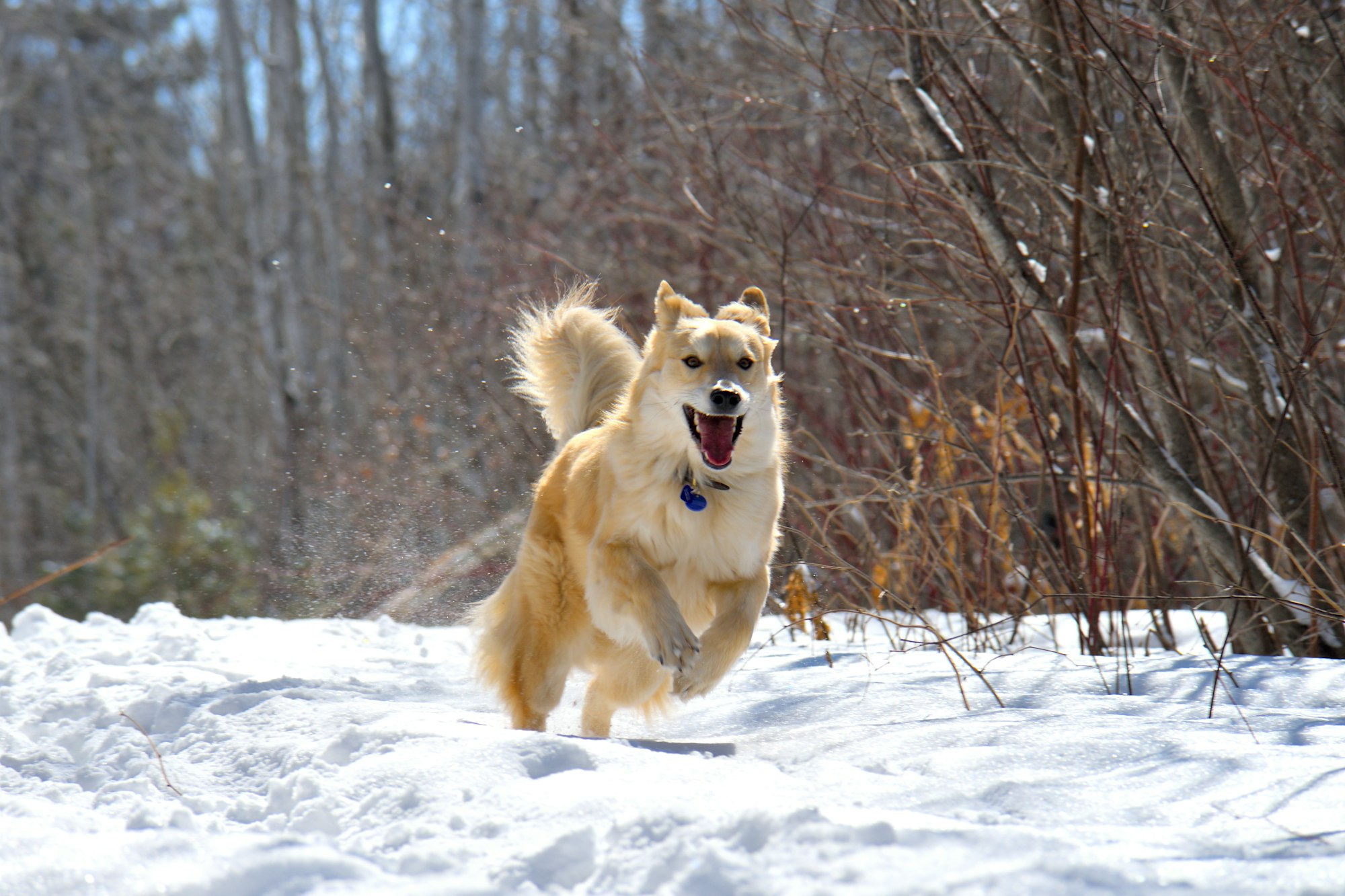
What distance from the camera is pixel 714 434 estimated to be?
3.87m

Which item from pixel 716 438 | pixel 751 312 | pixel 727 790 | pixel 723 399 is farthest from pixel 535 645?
pixel 727 790

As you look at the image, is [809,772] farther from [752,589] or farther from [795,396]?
[795,396]

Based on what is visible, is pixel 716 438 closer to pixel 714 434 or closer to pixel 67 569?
pixel 714 434

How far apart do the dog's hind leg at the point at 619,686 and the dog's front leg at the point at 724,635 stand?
350mm

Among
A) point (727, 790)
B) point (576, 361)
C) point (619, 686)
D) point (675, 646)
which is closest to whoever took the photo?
point (727, 790)

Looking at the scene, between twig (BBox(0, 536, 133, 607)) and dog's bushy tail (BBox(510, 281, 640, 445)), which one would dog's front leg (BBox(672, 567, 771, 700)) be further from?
twig (BBox(0, 536, 133, 607))

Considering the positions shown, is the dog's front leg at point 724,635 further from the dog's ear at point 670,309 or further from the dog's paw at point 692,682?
the dog's ear at point 670,309

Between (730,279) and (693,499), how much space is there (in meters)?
4.25

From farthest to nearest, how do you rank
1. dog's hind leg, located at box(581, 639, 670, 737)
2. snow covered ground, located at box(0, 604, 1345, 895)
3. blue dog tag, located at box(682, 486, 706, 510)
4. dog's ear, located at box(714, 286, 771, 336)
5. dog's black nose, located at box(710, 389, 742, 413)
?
dog's ear, located at box(714, 286, 771, 336)
dog's hind leg, located at box(581, 639, 670, 737)
blue dog tag, located at box(682, 486, 706, 510)
dog's black nose, located at box(710, 389, 742, 413)
snow covered ground, located at box(0, 604, 1345, 895)

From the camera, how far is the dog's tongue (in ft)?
12.6

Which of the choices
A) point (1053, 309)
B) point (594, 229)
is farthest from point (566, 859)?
point (594, 229)

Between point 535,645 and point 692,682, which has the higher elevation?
point 535,645

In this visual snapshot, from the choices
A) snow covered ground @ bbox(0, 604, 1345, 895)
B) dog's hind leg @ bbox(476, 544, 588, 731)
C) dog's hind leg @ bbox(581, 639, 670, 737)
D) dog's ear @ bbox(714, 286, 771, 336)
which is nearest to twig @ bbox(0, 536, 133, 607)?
snow covered ground @ bbox(0, 604, 1345, 895)

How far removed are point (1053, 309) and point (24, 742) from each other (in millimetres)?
3787
